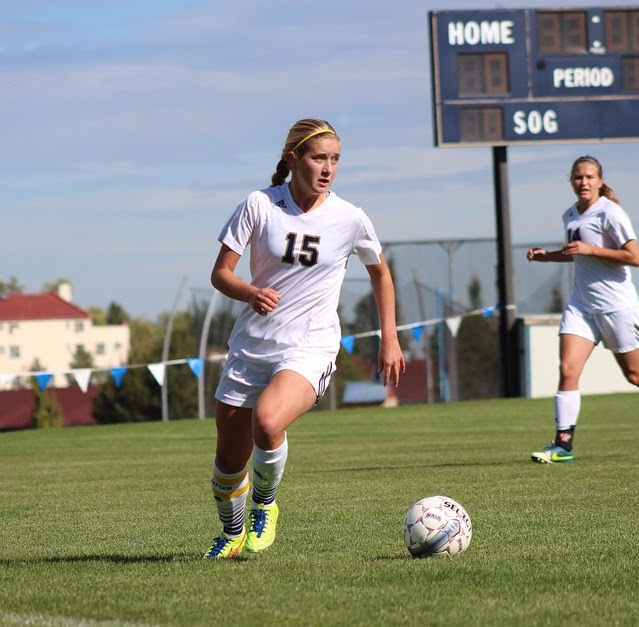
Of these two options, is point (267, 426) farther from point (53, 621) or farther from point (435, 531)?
point (53, 621)

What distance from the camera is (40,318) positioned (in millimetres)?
136125

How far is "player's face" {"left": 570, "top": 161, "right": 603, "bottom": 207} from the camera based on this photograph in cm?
1013

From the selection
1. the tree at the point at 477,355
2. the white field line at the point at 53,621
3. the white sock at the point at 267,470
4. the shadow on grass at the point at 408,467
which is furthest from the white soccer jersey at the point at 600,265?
the tree at the point at 477,355

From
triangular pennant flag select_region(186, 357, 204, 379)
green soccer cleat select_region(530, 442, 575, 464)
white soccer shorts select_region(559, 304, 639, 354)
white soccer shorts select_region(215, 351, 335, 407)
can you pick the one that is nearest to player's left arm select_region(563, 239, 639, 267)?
white soccer shorts select_region(559, 304, 639, 354)

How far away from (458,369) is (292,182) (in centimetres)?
2269

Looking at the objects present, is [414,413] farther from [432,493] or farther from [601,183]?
[432,493]

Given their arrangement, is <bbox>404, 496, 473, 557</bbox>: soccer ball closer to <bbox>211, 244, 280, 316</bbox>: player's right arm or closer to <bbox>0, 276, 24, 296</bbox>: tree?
<bbox>211, 244, 280, 316</bbox>: player's right arm

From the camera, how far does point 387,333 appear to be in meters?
6.07

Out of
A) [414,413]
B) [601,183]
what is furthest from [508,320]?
[601,183]

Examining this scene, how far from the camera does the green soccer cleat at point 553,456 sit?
10.3 metres

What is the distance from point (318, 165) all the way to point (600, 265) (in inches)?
200

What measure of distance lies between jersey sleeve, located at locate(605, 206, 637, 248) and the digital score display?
12796 mm

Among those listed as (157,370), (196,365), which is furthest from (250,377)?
(196,365)

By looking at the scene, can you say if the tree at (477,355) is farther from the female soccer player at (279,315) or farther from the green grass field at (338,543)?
the female soccer player at (279,315)
